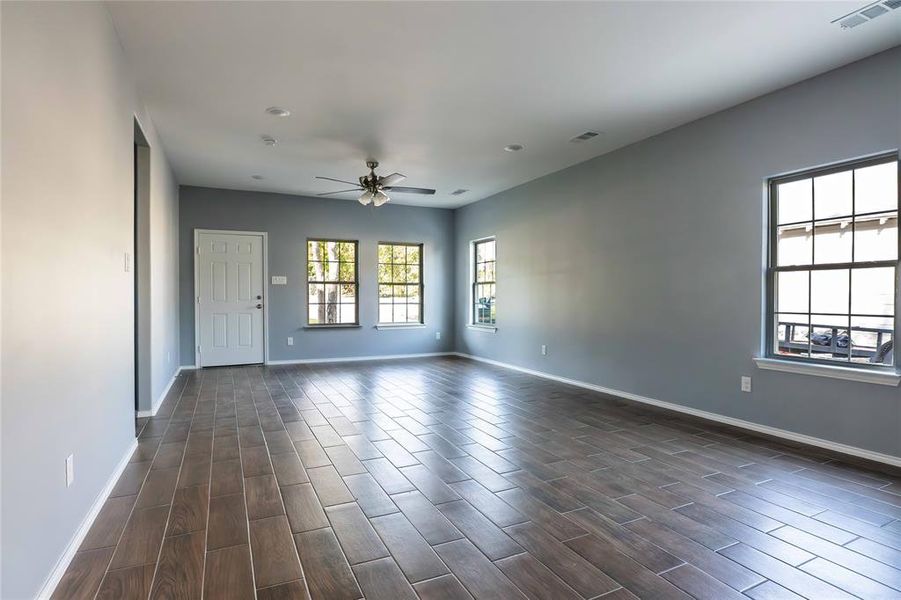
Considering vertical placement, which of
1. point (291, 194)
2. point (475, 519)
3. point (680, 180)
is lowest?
point (475, 519)

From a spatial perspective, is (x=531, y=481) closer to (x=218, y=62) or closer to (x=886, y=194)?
(x=886, y=194)

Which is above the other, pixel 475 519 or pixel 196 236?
pixel 196 236

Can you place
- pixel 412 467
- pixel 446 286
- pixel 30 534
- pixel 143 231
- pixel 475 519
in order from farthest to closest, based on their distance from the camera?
pixel 446 286 < pixel 143 231 < pixel 412 467 < pixel 475 519 < pixel 30 534

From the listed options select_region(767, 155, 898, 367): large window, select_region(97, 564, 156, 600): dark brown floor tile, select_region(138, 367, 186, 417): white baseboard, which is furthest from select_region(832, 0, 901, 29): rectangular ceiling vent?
select_region(138, 367, 186, 417): white baseboard

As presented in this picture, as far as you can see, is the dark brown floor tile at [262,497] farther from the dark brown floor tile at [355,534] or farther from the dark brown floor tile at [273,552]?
the dark brown floor tile at [355,534]

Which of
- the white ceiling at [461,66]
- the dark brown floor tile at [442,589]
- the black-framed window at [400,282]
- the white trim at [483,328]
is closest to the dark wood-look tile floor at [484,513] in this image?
the dark brown floor tile at [442,589]

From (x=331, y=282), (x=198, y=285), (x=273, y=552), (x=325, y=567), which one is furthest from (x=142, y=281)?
(x=331, y=282)

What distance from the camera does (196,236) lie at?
7277mm

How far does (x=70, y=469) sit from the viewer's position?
2127mm

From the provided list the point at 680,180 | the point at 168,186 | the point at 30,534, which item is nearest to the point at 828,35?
the point at 680,180

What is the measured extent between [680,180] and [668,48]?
5.75ft

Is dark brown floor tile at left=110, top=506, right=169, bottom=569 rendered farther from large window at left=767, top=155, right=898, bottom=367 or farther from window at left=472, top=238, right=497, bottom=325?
window at left=472, top=238, right=497, bottom=325

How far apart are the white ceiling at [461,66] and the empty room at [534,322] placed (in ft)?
0.09

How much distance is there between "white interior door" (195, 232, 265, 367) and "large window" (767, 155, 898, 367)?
6668 millimetres
